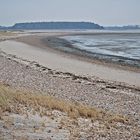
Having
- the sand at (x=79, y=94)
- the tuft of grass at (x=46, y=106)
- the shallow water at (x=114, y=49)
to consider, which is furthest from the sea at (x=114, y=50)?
the tuft of grass at (x=46, y=106)

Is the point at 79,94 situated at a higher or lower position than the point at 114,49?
lower

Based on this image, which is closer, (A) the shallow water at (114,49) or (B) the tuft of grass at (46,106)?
(B) the tuft of grass at (46,106)

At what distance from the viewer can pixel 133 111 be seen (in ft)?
50.9

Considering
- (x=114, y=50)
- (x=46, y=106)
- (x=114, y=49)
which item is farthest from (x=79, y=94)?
(x=114, y=49)

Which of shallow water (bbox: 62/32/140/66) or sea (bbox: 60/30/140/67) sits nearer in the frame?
sea (bbox: 60/30/140/67)

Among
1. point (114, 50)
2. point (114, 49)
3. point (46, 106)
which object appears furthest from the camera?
point (114, 49)

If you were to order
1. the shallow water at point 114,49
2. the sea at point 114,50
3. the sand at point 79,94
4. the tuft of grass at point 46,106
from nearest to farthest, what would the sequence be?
the sand at point 79,94, the tuft of grass at point 46,106, the sea at point 114,50, the shallow water at point 114,49

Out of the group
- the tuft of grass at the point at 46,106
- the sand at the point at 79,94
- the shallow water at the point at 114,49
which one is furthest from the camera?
the shallow water at the point at 114,49

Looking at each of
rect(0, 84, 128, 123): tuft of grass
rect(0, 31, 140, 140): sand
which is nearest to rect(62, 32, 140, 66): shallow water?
rect(0, 31, 140, 140): sand

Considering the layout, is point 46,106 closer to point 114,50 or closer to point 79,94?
point 79,94

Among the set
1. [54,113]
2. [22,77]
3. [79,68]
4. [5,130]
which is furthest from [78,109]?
[79,68]

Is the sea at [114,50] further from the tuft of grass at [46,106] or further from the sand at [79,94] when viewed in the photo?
the tuft of grass at [46,106]

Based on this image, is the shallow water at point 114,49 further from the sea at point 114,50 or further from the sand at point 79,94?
the sand at point 79,94

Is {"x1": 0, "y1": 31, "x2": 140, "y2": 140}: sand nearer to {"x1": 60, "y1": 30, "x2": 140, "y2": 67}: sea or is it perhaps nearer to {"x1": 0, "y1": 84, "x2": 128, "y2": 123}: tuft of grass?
{"x1": 0, "y1": 84, "x2": 128, "y2": 123}: tuft of grass
